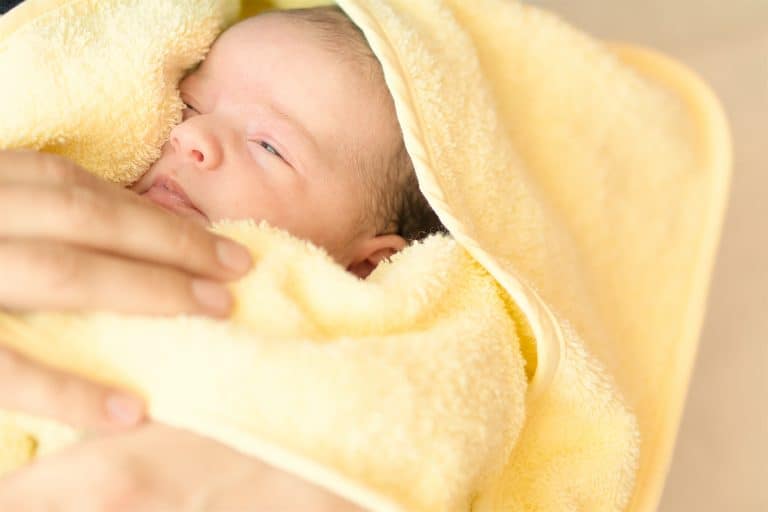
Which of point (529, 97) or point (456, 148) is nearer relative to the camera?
point (456, 148)

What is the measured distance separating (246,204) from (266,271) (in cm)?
16

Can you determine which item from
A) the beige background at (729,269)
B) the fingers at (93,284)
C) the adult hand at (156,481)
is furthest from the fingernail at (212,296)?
the beige background at (729,269)

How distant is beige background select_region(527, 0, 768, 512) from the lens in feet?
4.08

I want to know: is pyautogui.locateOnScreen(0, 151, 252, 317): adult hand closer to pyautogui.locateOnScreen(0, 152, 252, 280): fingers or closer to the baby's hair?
pyautogui.locateOnScreen(0, 152, 252, 280): fingers

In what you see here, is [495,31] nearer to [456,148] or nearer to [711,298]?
[456,148]

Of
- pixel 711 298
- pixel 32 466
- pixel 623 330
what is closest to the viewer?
pixel 32 466

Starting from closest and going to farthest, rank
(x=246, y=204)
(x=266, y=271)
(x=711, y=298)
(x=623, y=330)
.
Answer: (x=266, y=271), (x=246, y=204), (x=623, y=330), (x=711, y=298)

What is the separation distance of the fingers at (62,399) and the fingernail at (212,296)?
0.10m

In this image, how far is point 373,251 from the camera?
0.94m

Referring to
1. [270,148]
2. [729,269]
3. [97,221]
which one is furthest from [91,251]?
[729,269]

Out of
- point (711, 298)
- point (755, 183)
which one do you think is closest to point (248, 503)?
point (711, 298)

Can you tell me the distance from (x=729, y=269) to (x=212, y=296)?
952mm

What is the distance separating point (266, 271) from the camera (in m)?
0.72

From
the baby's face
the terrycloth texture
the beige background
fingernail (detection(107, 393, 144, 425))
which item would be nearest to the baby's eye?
the baby's face
